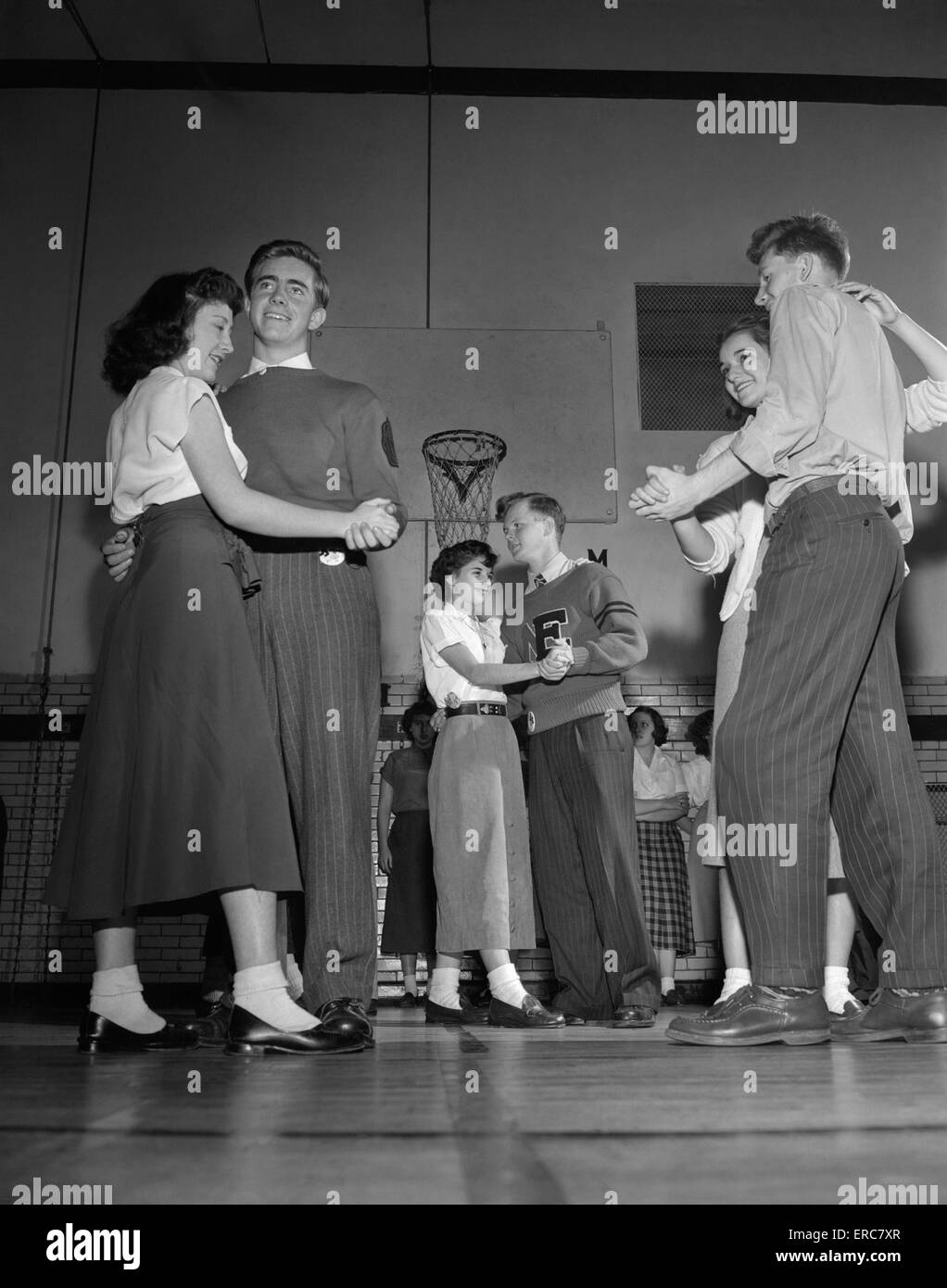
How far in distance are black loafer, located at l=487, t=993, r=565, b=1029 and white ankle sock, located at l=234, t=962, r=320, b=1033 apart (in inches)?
49.8

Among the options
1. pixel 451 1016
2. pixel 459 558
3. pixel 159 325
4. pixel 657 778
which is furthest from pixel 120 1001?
pixel 657 778

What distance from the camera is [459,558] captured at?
3.61 meters

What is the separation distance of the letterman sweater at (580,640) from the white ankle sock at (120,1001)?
165 centimetres

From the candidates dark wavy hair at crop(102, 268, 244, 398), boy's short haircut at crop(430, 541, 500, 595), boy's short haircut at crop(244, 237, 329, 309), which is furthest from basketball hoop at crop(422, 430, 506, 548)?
dark wavy hair at crop(102, 268, 244, 398)

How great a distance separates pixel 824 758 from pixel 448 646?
1.71 m

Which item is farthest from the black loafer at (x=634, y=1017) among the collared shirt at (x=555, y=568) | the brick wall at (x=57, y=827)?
the brick wall at (x=57, y=827)

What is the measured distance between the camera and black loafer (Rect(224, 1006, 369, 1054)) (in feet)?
5.35

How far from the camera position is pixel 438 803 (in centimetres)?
331

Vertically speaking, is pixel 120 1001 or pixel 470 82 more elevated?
pixel 470 82

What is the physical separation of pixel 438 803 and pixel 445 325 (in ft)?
12.9

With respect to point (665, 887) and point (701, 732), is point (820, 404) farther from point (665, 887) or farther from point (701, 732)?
point (701, 732)

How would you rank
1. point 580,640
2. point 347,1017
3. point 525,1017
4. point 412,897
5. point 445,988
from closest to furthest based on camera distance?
point 347,1017
point 525,1017
point 580,640
point 445,988
point 412,897

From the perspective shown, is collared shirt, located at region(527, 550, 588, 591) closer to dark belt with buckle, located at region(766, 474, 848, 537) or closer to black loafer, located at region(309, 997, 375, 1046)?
dark belt with buckle, located at region(766, 474, 848, 537)
